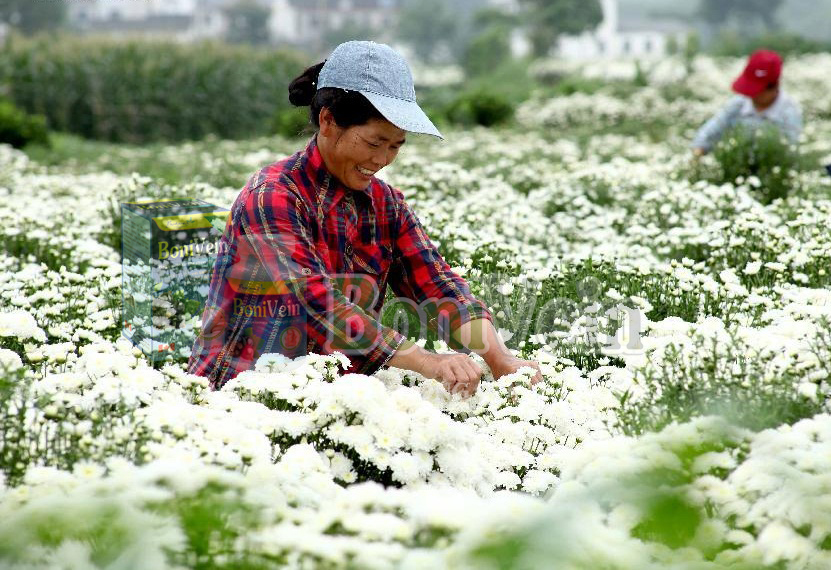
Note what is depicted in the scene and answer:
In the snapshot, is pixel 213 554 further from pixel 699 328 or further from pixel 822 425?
pixel 699 328

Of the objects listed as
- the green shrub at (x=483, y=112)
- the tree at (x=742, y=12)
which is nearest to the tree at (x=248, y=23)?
the tree at (x=742, y=12)

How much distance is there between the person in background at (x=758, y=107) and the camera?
891cm

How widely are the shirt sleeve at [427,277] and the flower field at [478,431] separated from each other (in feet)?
1.11

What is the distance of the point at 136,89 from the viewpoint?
781 inches

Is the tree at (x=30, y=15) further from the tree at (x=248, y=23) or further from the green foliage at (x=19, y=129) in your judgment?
the green foliage at (x=19, y=129)

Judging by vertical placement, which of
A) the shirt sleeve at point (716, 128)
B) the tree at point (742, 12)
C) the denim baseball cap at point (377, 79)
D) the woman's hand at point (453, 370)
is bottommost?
the woman's hand at point (453, 370)

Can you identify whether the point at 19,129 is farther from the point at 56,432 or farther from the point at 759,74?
the point at 56,432

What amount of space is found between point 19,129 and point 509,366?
497 inches

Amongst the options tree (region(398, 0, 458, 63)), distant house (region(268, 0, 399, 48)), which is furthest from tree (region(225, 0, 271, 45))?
distant house (region(268, 0, 399, 48))

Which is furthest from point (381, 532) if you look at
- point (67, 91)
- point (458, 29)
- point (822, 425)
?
point (458, 29)

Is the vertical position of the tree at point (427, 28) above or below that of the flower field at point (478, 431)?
above

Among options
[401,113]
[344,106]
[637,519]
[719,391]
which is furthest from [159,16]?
[637,519]

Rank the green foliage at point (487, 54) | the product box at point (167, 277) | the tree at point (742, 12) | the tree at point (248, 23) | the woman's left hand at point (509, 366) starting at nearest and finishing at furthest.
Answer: the woman's left hand at point (509, 366)
the product box at point (167, 277)
the green foliage at point (487, 54)
the tree at point (742, 12)
the tree at point (248, 23)

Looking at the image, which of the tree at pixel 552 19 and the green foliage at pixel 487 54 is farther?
the tree at pixel 552 19
